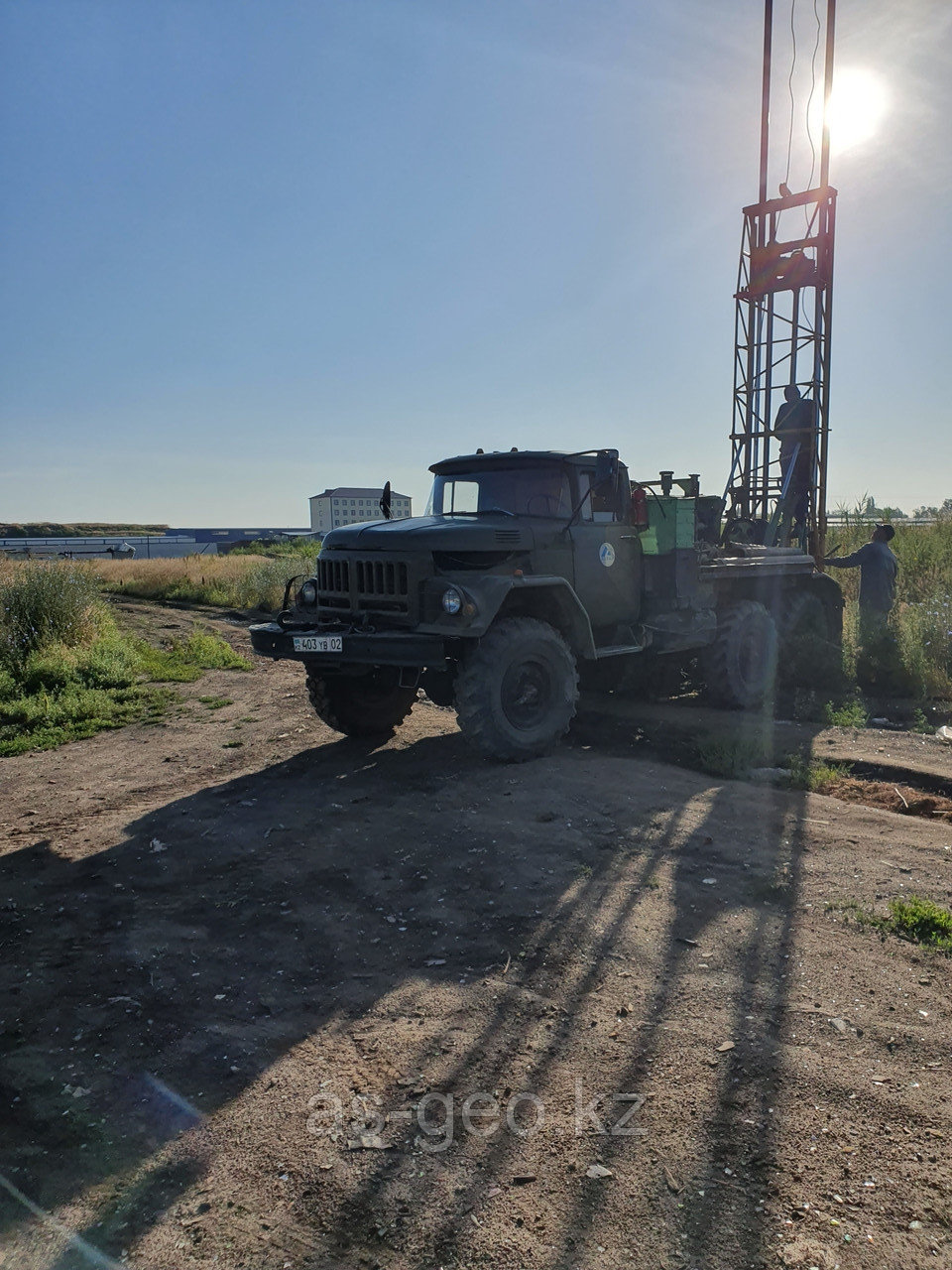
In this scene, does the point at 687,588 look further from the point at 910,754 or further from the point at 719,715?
the point at 910,754

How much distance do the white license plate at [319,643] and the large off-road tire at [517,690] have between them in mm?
913

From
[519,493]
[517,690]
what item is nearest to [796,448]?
[519,493]

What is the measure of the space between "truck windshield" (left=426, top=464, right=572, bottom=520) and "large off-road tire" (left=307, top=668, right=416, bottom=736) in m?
1.64

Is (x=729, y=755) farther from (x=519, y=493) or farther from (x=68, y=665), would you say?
(x=68, y=665)

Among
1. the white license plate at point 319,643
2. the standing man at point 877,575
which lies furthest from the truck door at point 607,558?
the standing man at point 877,575

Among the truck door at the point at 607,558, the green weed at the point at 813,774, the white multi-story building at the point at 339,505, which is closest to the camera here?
the green weed at the point at 813,774

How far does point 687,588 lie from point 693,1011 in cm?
532

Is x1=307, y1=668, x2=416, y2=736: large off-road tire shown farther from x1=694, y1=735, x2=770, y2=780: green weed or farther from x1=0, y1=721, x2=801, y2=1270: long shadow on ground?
x1=694, y1=735, x2=770, y2=780: green weed

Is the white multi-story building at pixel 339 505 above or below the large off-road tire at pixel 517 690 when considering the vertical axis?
above

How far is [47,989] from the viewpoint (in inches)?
143

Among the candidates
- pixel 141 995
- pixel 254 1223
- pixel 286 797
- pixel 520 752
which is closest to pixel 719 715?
pixel 520 752

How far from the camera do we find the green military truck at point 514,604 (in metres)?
6.45

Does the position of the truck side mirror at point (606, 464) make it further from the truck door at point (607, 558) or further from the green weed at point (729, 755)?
the green weed at point (729, 755)

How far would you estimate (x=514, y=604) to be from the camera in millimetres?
6918
